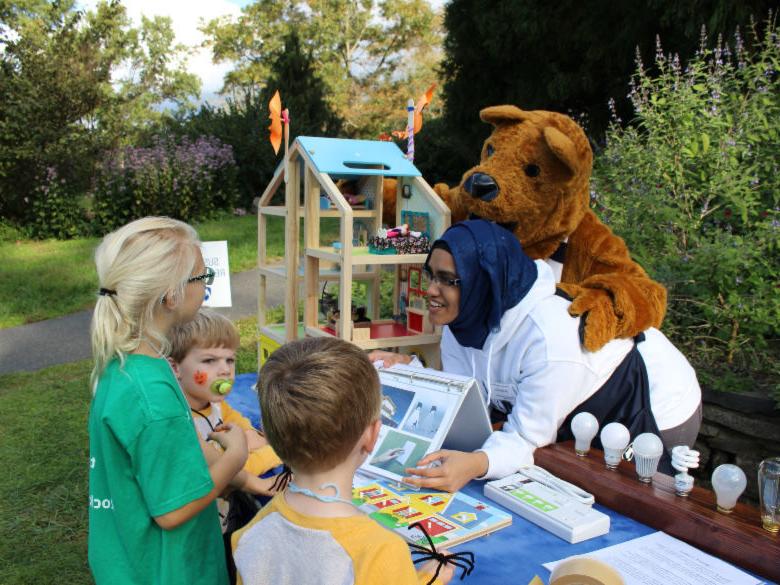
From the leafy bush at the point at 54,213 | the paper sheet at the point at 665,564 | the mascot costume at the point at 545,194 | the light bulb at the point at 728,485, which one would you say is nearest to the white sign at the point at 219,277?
the mascot costume at the point at 545,194

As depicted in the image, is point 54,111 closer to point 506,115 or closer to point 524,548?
point 506,115

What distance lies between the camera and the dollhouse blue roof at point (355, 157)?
110 inches

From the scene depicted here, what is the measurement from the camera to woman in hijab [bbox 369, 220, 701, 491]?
1.94m

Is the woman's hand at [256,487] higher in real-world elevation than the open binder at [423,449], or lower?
A: lower

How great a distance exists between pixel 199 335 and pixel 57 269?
7.57m

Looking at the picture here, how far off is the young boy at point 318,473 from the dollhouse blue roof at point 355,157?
1.64 meters

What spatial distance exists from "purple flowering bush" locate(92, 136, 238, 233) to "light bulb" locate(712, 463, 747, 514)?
10516 mm

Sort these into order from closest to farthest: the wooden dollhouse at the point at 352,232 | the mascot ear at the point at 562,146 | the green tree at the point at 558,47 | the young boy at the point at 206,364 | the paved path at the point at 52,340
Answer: the young boy at the point at 206,364 → the mascot ear at the point at 562,146 → the wooden dollhouse at the point at 352,232 → the paved path at the point at 52,340 → the green tree at the point at 558,47

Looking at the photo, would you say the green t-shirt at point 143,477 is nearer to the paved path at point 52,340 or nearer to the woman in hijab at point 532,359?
the woman in hijab at point 532,359

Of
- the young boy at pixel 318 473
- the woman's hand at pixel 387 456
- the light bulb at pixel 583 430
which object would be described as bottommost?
the woman's hand at pixel 387 456

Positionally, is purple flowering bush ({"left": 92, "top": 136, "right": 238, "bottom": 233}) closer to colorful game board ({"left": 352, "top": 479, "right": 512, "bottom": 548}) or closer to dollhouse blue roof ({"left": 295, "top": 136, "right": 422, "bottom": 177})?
dollhouse blue roof ({"left": 295, "top": 136, "right": 422, "bottom": 177})

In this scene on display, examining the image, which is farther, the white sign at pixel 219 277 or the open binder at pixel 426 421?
the white sign at pixel 219 277

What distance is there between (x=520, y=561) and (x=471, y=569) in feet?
0.41

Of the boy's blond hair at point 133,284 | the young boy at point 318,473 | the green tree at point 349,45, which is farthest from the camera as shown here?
the green tree at point 349,45
